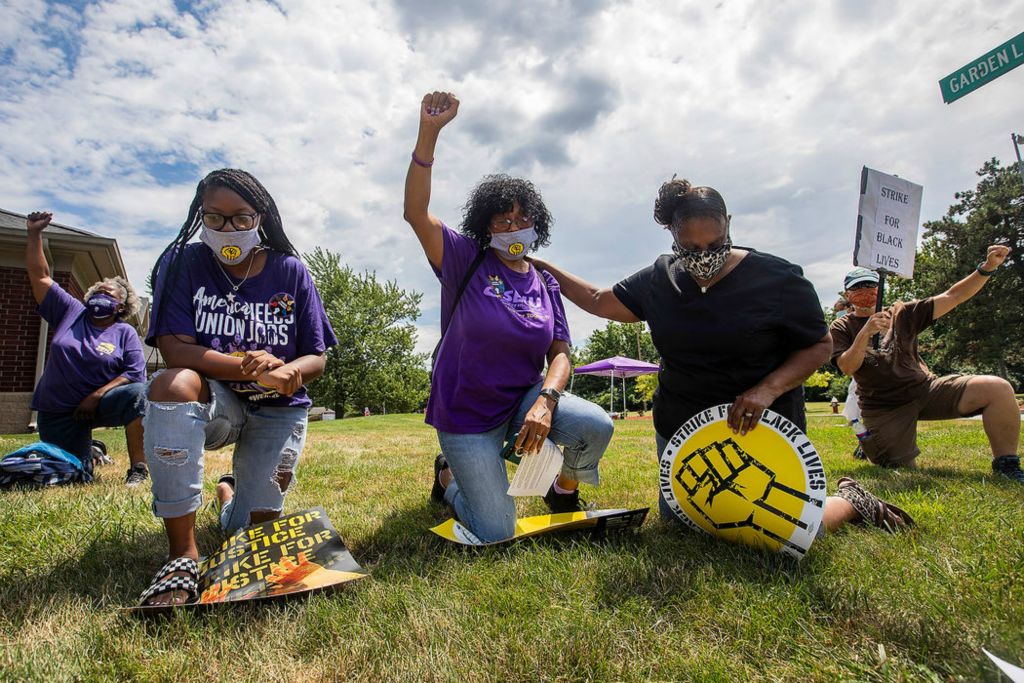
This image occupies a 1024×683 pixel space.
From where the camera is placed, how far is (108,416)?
4.75m

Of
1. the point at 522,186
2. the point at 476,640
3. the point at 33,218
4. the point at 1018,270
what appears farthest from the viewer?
the point at 1018,270

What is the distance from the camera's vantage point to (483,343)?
2.80 metres

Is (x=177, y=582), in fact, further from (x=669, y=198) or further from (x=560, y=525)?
(x=669, y=198)

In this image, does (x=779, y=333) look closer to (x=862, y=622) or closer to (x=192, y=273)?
(x=862, y=622)

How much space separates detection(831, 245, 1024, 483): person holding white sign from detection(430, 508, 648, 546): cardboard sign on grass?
3.03 meters

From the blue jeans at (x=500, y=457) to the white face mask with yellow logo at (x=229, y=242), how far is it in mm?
1307

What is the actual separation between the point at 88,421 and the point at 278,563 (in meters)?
3.87

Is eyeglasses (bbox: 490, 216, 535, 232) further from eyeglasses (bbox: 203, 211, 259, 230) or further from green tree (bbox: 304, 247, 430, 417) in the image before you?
green tree (bbox: 304, 247, 430, 417)

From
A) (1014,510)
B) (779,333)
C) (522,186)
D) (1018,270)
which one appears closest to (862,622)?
(779,333)

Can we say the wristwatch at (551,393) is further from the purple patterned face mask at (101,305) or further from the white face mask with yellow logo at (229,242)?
the purple patterned face mask at (101,305)

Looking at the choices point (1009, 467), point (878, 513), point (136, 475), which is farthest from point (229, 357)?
point (1009, 467)

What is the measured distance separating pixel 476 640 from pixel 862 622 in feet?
3.74

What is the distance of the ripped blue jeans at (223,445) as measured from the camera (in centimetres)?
212

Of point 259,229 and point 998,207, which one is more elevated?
point 998,207
